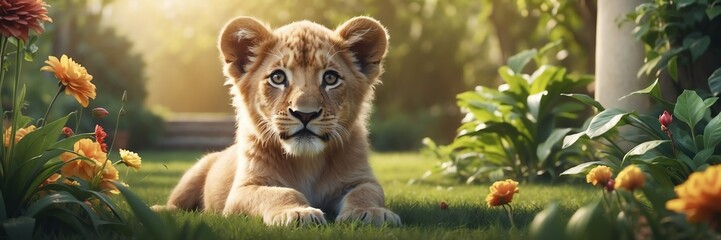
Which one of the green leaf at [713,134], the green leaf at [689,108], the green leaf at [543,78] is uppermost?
the green leaf at [689,108]

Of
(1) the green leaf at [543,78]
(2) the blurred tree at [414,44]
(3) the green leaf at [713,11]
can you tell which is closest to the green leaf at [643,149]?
(3) the green leaf at [713,11]

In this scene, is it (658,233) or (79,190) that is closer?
(658,233)

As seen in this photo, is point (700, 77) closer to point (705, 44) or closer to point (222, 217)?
point (705, 44)

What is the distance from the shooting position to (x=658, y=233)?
9.04 feet

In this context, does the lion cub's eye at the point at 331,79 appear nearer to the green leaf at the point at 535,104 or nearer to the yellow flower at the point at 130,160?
the yellow flower at the point at 130,160

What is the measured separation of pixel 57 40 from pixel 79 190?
16130 millimetres

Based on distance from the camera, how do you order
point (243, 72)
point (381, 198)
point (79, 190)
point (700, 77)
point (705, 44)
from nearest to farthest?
point (79, 190)
point (381, 198)
point (243, 72)
point (705, 44)
point (700, 77)

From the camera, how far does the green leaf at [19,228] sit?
3.27m

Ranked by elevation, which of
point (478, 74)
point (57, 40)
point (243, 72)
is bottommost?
point (478, 74)

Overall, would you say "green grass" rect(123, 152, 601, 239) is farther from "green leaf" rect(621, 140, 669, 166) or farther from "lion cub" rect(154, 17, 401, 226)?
"green leaf" rect(621, 140, 669, 166)

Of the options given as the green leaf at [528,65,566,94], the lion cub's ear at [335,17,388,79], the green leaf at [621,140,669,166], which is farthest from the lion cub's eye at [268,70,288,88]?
the green leaf at [528,65,566,94]

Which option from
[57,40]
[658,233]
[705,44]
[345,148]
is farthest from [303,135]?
[57,40]

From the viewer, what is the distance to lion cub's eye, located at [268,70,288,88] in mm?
4488

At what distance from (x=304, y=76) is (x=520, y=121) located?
3667 millimetres
